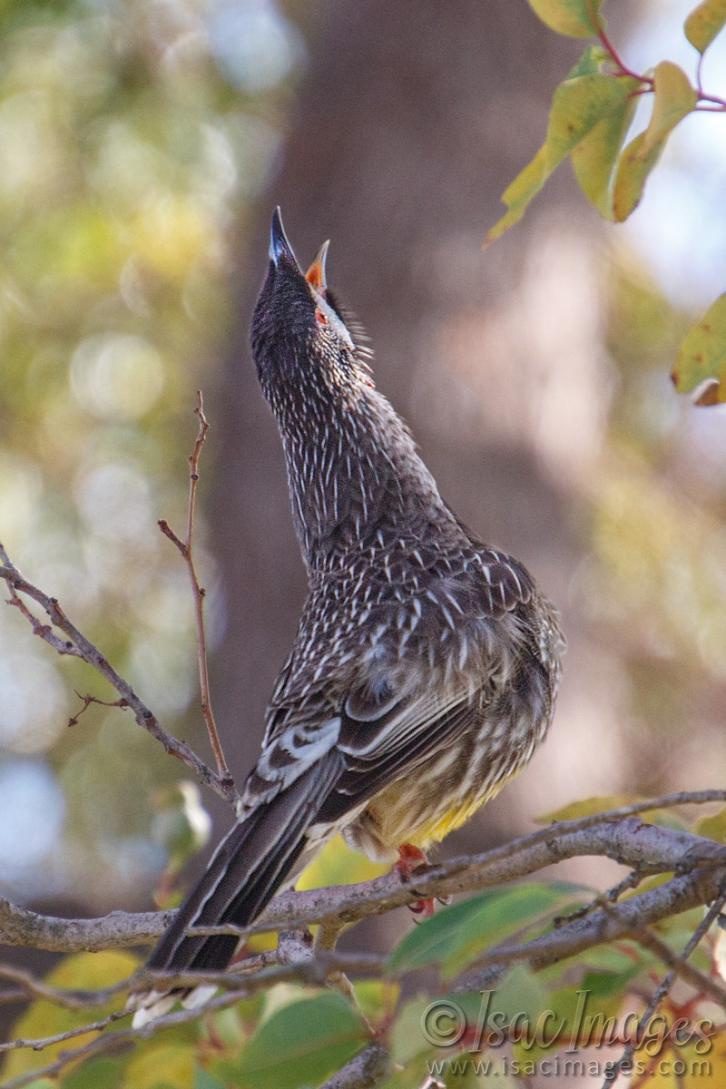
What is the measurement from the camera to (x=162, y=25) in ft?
27.0

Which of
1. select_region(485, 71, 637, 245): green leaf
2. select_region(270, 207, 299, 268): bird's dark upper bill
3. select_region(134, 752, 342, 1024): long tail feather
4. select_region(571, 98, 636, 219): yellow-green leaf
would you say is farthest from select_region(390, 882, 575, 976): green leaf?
select_region(270, 207, 299, 268): bird's dark upper bill

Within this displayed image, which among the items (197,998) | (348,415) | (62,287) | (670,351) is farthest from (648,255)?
(197,998)

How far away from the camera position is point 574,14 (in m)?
2.28

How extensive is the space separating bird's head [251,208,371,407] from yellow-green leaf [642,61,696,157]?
2079 millimetres

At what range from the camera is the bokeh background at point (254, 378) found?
6.62m

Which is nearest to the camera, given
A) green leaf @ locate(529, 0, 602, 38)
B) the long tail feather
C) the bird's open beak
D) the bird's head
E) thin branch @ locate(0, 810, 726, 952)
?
thin branch @ locate(0, 810, 726, 952)

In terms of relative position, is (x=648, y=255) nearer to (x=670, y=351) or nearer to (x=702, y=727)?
(x=670, y=351)

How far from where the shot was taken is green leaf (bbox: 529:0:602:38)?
2.27m

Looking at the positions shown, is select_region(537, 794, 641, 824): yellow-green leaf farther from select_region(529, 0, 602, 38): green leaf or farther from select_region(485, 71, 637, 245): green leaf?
select_region(529, 0, 602, 38): green leaf

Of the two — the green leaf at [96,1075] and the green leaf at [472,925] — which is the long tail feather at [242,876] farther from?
the green leaf at [472,925]

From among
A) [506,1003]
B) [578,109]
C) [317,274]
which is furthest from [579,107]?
[317,274]

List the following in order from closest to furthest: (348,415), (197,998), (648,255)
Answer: (197,998) < (348,415) < (648,255)

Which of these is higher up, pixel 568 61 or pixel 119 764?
pixel 568 61

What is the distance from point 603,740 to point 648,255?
364cm
